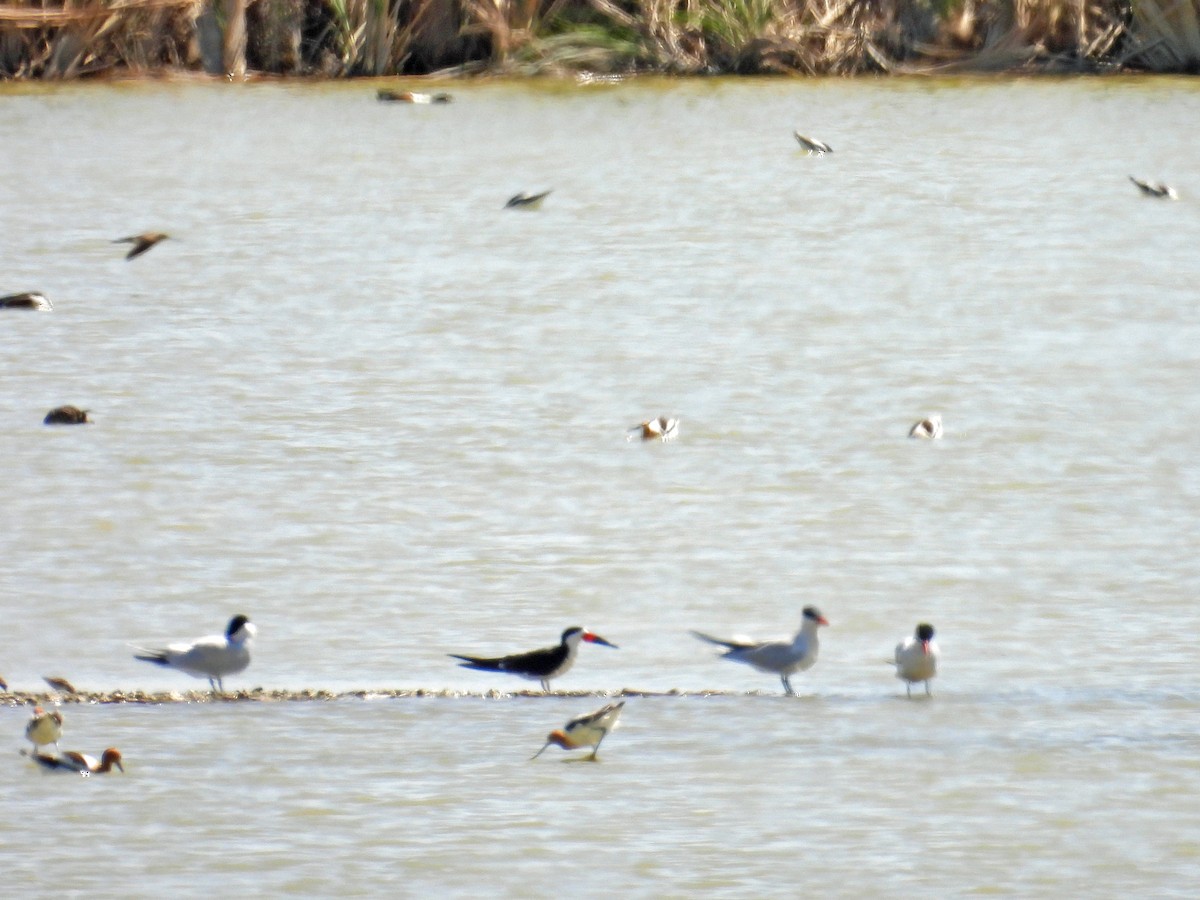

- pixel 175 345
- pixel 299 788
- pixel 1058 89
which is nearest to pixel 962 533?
pixel 299 788

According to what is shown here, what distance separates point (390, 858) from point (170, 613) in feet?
6.75

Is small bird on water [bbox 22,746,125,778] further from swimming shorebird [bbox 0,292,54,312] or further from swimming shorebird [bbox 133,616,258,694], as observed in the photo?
swimming shorebird [bbox 0,292,54,312]

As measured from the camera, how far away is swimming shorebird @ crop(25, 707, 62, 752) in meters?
5.14

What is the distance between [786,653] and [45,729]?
5.55ft

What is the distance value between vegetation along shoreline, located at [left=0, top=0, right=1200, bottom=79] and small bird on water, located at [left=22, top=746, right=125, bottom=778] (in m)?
15.2

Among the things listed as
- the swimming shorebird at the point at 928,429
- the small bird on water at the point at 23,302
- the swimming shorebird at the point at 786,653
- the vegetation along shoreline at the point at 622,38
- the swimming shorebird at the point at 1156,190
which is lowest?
the vegetation along shoreline at the point at 622,38

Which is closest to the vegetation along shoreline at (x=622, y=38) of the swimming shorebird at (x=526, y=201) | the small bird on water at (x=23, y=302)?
the swimming shorebird at (x=526, y=201)

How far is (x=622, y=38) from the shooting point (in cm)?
2094

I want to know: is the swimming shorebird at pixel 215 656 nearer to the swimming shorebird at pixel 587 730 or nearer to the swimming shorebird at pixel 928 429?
the swimming shorebird at pixel 587 730

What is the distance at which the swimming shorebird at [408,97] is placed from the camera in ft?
63.0

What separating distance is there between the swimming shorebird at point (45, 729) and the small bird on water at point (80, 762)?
4cm

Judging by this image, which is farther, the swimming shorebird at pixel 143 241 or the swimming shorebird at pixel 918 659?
the swimming shorebird at pixel 143 241

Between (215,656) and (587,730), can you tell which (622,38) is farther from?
(587,730)

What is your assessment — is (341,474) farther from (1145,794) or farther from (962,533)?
(1145,794)
